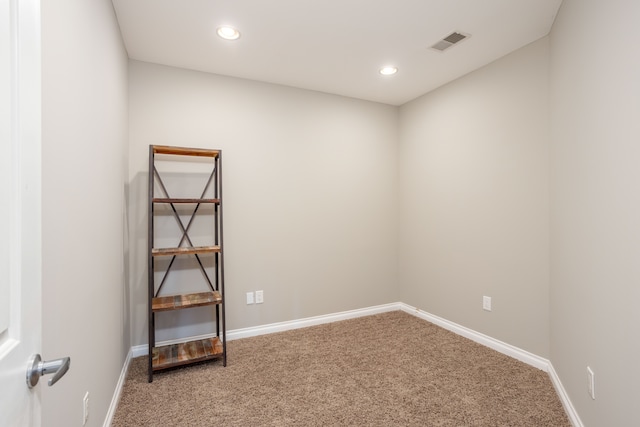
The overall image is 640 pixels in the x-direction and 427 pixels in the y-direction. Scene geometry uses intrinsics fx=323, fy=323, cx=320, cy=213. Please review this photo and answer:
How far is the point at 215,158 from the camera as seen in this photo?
2770 millimetres

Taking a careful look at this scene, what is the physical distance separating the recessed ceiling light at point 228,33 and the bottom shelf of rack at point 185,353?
92.8 inches

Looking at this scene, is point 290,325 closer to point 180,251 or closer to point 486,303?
point 180,251

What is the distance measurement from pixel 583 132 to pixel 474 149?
1.18 meters

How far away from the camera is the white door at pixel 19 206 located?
0.58 metres

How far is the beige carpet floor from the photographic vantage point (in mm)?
1860

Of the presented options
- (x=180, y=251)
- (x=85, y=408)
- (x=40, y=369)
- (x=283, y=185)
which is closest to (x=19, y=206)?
(x=40, y=369)

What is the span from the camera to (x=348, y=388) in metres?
2.17

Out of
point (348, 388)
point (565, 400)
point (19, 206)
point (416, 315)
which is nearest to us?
point (19, 206)

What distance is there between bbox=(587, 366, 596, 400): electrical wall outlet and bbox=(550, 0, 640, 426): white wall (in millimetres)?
32

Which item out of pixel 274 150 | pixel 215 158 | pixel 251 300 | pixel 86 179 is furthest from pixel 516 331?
pixel 86 179

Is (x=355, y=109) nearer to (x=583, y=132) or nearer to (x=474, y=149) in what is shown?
(x=474, y=149)

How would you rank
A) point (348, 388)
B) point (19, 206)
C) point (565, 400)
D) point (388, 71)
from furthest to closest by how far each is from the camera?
point (388, 71) → point (348, 388) → point (565, 400) → point (19, 206)

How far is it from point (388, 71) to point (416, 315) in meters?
2.56

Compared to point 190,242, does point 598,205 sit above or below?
above
